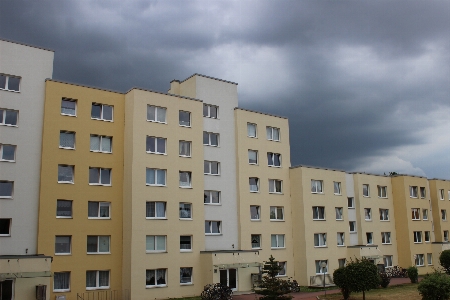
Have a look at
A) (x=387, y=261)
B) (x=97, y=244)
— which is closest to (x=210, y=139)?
(x=97, y=244)

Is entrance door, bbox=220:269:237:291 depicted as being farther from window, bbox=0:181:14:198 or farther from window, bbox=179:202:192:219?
window, bbox=0:181:14:198

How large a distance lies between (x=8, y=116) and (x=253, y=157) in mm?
23272

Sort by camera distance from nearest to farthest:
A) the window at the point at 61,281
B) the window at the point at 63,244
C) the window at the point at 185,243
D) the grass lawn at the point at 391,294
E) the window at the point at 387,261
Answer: the window at the point at 61,281 → the window at the point at 63,244 → the grass lawn at the point at 391,294 → the window at the point at 185,243 → the window at the point at 387,261

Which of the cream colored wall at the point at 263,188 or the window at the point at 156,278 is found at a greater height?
the cream colored wall at the point at 263,188

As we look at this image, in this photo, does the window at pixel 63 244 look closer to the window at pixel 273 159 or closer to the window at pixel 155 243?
the window at pixel 155 243

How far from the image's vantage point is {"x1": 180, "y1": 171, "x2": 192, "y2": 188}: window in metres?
41.0

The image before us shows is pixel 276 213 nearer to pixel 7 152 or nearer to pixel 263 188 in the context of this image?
pixel 263 188

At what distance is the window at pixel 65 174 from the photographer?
35.9 meters

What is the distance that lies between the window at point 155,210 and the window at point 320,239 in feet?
57.9

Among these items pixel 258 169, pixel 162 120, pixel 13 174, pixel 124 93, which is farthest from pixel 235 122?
pixel 13 174

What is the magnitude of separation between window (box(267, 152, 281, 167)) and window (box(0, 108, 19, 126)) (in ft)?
81.4

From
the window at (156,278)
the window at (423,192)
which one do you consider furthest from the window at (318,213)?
the window at (423,192)

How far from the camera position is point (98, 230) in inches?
1443

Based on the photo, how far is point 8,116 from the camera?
34.5 metres
